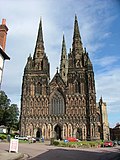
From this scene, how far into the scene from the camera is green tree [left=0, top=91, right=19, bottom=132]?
5728 cm

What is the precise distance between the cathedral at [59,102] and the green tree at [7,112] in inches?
334

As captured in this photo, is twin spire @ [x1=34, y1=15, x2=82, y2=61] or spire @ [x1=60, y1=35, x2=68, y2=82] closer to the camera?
twin spire @ [x1=34, y1=15, x2=82, y2=61]

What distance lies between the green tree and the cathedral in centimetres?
849

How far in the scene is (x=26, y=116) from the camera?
50.5 meters

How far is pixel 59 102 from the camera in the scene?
5309 cm

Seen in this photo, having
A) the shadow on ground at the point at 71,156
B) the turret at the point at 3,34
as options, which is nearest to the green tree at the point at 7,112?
the turret at the point at 3,34

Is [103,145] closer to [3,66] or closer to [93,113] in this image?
[93,113]

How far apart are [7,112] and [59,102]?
16.2 metres

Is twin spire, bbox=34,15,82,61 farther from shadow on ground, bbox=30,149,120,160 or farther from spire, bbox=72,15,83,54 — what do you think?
shadow on ground, bbox=30,149,120,160

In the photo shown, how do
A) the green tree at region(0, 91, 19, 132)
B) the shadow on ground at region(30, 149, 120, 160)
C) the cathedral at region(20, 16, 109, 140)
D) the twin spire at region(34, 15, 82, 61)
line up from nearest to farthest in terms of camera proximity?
the shadow on ground at region(30, 149, 120, 160) < the cathedral at region(20, 16, 109, 140) < the green tree at region(0, 91, 19, 132) < the twin spire at region(34, 15, 82, 61)

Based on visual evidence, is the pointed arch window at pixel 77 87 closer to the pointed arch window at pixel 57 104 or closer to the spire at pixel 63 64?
the pointed arch window at pixel 57 104

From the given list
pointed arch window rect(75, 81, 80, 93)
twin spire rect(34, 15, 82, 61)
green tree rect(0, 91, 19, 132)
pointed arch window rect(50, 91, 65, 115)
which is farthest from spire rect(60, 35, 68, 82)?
green tree rect(0, 91, 19, 132)

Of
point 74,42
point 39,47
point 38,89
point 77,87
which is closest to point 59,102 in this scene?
point 77,87

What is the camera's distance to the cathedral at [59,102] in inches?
1957
